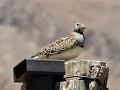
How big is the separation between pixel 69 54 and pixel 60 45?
374 mm

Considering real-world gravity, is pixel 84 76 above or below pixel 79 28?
below

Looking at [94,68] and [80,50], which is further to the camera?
[80,50]

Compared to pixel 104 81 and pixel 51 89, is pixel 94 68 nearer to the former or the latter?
pixel 104 81

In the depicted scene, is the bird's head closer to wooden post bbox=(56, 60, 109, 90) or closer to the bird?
the bird

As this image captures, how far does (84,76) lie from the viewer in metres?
7.49

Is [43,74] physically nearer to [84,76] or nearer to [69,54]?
[84,76]

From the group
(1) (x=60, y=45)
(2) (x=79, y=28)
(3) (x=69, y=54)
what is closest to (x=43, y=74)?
(3) (x=69, y=54)

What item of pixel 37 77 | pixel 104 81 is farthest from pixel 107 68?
pixel 37 77

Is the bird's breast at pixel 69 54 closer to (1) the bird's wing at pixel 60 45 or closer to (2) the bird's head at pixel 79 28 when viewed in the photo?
(1) the bird's wing at pixel 60 45

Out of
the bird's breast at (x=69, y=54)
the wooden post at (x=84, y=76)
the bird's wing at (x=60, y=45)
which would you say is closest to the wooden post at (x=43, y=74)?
the wooden post at (x=84, y=76)

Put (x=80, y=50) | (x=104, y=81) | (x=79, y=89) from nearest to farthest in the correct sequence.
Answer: (x=79, y=89)
(x=104, y=81)
(x=80, y=50)

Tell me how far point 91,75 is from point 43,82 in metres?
0.96

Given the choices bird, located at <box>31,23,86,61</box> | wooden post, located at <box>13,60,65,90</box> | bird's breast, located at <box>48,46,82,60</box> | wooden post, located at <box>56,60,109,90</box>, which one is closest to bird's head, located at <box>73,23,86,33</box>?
bird, located at <box>31,23,86,61</box>

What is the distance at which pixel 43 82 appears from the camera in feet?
24.8
